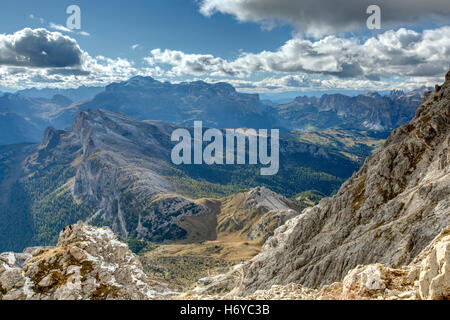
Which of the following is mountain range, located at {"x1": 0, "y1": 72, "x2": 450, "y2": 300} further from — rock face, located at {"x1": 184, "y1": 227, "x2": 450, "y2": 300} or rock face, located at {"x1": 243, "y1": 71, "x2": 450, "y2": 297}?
rock face, located at {"x1": 243, "y1": 71, "x2": 450, "y2": 297}

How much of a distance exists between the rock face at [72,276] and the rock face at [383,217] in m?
51.0

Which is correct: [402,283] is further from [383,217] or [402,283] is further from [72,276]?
[383,217]

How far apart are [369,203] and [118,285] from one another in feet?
256

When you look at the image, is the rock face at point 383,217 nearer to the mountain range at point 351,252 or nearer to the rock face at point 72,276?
the mountain range at point 351,252

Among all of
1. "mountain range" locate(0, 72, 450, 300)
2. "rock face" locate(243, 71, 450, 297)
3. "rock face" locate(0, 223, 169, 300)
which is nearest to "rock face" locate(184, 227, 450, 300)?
"mountain range" locate(0, 72, 450, 300)

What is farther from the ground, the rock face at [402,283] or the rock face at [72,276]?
the rock face at [402,283]

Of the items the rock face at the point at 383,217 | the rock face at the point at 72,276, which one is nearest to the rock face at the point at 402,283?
the rock face at the point at 72,276

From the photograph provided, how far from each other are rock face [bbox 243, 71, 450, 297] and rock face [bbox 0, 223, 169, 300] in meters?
51.0

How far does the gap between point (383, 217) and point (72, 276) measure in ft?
263

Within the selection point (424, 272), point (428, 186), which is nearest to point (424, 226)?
Result: point (428, 186)

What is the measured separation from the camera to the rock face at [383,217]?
2657 inches

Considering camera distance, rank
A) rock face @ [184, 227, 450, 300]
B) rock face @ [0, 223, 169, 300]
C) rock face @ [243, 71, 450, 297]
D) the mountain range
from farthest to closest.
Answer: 1. rock face @ [243, 71, 450, 297]
2. rock face @ [0, 223, 169, 300]
3. the mountain range
4. rock face @ [184, 227, 450, 300]

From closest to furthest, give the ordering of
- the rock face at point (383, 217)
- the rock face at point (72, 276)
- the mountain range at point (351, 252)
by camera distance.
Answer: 1. the mountain range at point (351, 252)
2. the rock face at point (72, 276)
3. the rock face at point (383, 217)

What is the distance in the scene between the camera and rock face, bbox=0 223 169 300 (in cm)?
4341
